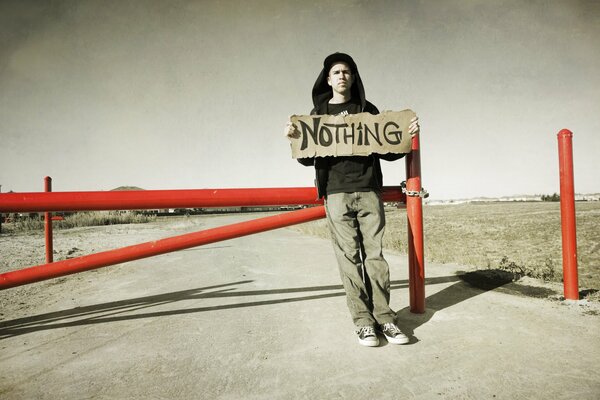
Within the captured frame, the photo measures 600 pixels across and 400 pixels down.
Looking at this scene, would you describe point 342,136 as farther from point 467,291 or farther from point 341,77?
point 467,291

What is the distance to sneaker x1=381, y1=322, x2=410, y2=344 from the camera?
66.4 inches

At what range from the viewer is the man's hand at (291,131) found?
6.72 ft

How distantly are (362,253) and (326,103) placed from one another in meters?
1.10

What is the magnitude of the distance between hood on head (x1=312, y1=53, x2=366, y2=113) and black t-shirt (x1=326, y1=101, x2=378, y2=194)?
199 millimetres

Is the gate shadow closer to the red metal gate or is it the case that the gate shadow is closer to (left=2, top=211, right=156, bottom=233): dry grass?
the red metal gate

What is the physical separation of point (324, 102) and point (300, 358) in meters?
1.68

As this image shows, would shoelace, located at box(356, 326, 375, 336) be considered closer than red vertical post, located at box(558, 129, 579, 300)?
Yes

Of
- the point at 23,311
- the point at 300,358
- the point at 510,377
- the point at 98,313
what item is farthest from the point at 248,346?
the point at 23,311

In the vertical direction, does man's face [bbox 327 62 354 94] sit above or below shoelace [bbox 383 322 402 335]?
above

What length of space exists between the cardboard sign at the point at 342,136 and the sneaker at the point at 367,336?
107 centimetres

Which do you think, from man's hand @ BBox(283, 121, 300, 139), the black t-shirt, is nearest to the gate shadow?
the black t-shirt

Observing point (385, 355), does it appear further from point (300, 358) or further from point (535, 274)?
point (535, 274)

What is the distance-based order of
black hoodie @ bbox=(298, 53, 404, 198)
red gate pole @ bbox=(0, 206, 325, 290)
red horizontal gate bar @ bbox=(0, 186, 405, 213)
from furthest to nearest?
black hoodie @ bbox=(298, 53, 404, 198) < red gate pole @ bbox=(0, 206, 325, 290) < red horizontal gate bar @ bbox=(0, 186, 405, 213)

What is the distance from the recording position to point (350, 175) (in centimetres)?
202
